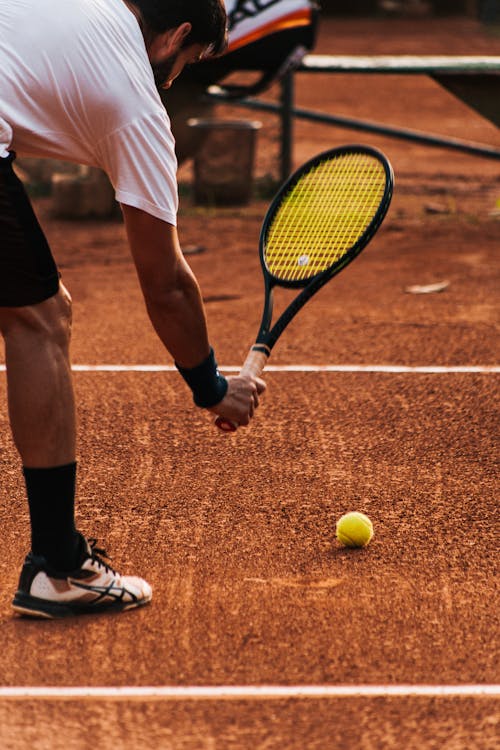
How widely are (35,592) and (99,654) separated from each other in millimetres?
286

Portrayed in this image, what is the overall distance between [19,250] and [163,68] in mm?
575

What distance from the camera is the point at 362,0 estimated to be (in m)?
28.3

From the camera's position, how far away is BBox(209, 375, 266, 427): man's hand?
3.32m

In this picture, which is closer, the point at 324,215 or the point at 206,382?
the point at 206,382

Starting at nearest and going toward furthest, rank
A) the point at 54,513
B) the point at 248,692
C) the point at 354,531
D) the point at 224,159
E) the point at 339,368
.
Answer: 1. the point at 248,692
2. the point at 54,513
3. the point at 354,531
4. the point at 339,368
5. the point at 224,159

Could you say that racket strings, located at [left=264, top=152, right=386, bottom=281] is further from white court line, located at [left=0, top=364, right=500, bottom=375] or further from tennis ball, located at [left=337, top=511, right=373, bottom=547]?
white court line, located at [left=0, top=364, right=500, bottom=375]

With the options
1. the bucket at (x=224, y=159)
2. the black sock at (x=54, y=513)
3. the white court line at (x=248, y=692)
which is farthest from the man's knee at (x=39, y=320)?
the bucket at (x=224, y=159)

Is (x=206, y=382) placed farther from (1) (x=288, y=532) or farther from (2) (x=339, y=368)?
(2) (x=339, y=368)

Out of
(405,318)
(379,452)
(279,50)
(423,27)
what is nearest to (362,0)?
(423,27)

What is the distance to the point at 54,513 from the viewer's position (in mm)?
3256

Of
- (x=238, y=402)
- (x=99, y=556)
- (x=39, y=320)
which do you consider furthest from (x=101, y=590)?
(x=39, y=320)

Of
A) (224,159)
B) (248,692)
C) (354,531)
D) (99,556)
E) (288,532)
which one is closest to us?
(248,692)

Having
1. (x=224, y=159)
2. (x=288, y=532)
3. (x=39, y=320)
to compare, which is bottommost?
(x=224, y=159)

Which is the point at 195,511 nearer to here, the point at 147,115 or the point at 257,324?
the point at 147,115
